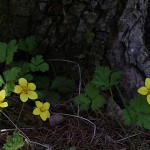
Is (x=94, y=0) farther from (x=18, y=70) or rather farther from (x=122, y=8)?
→ (x=18, y=70)

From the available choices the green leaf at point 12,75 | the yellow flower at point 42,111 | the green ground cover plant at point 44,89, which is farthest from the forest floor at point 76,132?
the green leaf at point 12,75

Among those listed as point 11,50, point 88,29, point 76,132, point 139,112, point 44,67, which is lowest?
point 76,132

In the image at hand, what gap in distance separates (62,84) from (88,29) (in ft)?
1.39

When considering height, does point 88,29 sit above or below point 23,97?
above

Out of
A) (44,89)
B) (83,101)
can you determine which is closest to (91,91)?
(83,101)

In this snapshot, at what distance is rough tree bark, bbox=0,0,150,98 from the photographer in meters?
2.47

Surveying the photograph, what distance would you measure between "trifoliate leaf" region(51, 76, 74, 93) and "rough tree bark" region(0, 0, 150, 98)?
180 mm

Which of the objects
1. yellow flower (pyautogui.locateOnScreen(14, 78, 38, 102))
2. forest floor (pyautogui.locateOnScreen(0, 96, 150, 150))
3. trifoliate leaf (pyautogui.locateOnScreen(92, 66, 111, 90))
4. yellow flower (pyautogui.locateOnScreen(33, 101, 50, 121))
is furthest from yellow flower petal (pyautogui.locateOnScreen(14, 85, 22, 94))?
trifoliate leaf (pyautogui.locateOnScreen(92, 66, 111, 90))

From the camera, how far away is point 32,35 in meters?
2.58

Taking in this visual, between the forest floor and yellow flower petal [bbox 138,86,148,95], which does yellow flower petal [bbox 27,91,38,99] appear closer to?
the forest floor

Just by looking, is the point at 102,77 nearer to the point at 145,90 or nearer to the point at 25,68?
the point at 145,90

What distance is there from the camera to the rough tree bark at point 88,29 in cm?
247

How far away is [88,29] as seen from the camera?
252 centimetres

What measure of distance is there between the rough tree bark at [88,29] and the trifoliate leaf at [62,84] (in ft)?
0.59
